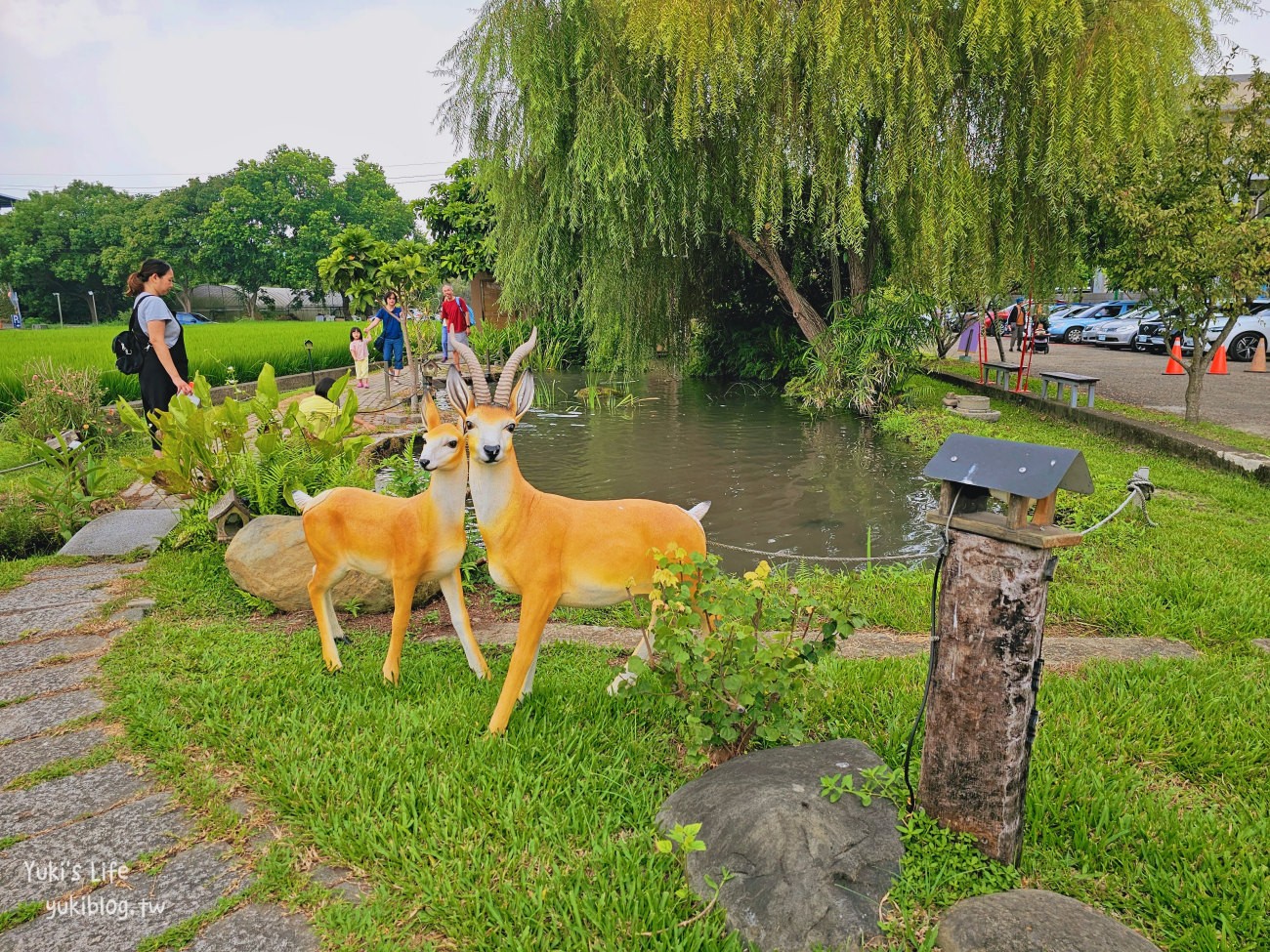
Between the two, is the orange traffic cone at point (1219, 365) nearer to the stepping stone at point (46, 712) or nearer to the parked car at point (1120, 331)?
the parked car at point (1120, 331)

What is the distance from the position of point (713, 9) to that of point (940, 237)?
396 centimetres

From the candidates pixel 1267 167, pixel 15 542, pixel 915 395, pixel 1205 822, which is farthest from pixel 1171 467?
pixel 15 542

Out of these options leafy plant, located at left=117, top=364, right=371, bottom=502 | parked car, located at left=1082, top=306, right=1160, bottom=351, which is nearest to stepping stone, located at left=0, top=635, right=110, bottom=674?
leafy plant, located at left=117, top=364, right=371, bottom=502

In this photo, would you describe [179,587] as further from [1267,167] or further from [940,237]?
[1267,167]

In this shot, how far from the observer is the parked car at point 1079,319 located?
26.0 metres

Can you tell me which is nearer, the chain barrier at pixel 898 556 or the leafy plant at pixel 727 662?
the leafy plant at pixel 727 662

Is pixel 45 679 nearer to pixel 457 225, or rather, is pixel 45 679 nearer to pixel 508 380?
pixel 508 380

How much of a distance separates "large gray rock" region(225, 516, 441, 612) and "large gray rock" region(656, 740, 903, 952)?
7.82ft

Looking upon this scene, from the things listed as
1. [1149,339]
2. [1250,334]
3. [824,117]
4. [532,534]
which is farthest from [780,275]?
[1149,339]

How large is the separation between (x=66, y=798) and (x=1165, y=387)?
15847 millimetres

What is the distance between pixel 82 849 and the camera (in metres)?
2.37

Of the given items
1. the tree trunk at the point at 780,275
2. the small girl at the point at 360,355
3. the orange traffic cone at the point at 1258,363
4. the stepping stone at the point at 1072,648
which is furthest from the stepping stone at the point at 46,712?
the orange traffic cone at the point at 1258,363

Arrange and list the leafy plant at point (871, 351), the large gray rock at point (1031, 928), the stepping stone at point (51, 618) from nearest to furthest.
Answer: the large gray rock at point (1031, 928), the stepping stone at point (51, 618), the leafy plant at point (871, 351)

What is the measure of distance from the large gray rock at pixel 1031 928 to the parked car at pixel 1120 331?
2379 centimetres
